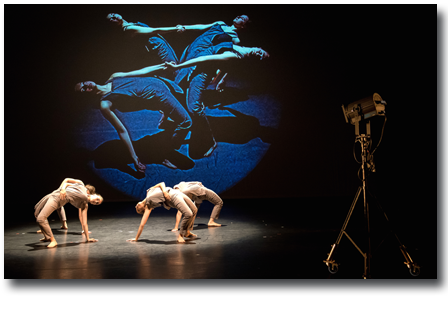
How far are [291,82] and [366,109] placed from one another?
20.8 feet

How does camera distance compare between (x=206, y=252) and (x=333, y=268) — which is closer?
(x=333, y=268)

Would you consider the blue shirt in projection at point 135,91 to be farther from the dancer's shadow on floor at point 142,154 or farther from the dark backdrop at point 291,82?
the dancer's shadow on floor at point 142,154

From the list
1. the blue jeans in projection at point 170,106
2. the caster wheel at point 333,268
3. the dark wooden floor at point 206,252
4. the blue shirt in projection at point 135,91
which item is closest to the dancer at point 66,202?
the dark wooden floor at point 206,252

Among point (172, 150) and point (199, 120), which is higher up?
point (199, 120)

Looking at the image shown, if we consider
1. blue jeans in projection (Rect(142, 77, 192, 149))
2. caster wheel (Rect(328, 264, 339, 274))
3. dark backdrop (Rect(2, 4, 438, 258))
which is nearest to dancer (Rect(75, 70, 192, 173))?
blue jeans in projection (Rect(142, 77, 192, 149))

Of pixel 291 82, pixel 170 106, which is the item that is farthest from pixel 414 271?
pixel 170 106

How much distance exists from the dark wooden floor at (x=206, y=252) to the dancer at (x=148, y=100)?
2946 millimetres

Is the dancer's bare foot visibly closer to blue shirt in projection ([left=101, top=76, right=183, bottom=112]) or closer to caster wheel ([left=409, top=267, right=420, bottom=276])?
caster wheel ([left=409, top=267, right=420, bottom=276])

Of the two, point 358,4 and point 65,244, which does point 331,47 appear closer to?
point 358,4

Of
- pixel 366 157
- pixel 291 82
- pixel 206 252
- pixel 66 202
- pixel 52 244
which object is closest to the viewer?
pixel 366 157

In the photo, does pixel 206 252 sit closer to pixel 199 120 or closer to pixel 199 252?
pixel 199 252

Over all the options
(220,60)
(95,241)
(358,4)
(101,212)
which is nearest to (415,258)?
(95,241)

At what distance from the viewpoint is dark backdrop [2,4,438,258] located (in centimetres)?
923

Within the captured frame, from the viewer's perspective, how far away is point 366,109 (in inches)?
129
